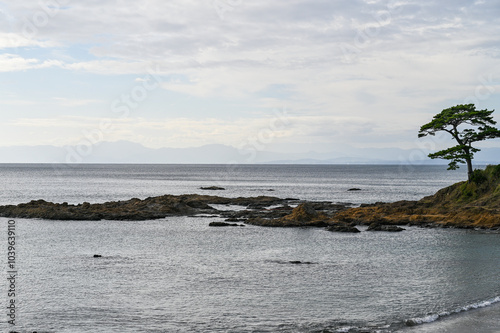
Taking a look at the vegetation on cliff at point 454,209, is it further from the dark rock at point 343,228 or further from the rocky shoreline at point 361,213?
the dark rock at point 343,228

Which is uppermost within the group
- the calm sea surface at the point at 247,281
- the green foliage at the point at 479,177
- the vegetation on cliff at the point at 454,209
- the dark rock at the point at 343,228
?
the green foliage at the point at 479,177

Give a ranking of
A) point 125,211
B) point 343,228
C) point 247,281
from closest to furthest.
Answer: point 247,281, point 343,228, point 125,211

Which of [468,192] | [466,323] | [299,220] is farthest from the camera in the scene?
[468,192]

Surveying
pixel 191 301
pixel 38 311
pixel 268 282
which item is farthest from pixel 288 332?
pixel 38 311

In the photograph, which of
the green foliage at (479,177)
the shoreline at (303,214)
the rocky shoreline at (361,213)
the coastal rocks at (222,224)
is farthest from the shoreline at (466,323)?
the green foliage at (479,177)

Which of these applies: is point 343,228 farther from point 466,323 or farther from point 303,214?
point 466,323

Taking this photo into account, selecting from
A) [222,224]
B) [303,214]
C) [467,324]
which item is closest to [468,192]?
[303,214]

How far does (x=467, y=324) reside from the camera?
19.4 metres

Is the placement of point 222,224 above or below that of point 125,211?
below

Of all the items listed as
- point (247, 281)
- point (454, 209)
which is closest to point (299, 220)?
point (454, 209)

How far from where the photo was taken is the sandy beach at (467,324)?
1869cm

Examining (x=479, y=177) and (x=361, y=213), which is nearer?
(x=479, y=177)

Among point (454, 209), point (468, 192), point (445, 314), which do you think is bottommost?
point (445, 314)

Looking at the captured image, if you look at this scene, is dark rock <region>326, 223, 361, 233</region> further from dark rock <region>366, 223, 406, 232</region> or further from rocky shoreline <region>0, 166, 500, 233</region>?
dark rock <region>366, 223, 406, 232</region>
